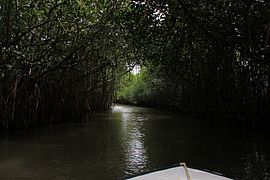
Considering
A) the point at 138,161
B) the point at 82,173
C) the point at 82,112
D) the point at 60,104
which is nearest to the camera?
the point at 82,173

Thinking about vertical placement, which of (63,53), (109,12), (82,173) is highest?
(109,12)

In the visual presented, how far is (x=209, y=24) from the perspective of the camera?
7.82 metres

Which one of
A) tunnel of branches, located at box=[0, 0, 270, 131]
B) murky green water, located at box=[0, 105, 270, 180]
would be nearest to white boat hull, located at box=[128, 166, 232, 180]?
murky green water, located at box=[0, 105, 270, 180]

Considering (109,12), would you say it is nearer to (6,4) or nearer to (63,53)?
(63,53)

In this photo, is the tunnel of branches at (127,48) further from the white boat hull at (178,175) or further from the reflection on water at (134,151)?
the white boat hull at (178,175)

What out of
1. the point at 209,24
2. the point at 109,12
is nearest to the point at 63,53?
the point at 109,12

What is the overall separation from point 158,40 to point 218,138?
102 inches

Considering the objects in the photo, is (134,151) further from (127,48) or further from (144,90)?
(144,90)

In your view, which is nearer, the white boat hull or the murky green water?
the white boat hull

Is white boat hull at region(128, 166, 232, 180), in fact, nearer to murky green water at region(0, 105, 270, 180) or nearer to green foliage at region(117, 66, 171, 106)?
murky green water at region(0, 105, 270, 180)

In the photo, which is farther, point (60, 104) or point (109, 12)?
point (60, 104)

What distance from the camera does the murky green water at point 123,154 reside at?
5.82 meters

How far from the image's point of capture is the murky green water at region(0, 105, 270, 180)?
5.82 meters

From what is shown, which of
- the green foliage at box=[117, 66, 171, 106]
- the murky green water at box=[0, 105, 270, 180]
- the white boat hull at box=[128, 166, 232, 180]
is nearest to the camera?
the white boat hull at box=[128, 166, 232, 180]
